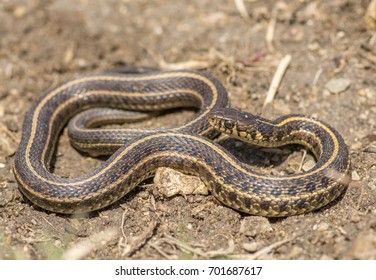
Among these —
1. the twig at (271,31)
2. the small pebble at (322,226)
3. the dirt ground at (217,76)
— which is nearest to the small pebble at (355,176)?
the dirt ground at (217,76)

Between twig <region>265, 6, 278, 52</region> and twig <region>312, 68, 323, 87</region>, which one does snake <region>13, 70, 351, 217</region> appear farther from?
twig <region>265, 6, 278, 52</region>

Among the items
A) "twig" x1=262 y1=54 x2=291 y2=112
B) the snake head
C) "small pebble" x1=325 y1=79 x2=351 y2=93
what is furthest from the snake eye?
"small pebble" x1=325 y1=79 x2=351 y2=93

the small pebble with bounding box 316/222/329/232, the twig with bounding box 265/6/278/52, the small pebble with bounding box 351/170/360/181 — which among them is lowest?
the small pebble with bounding box 316/222/329/232

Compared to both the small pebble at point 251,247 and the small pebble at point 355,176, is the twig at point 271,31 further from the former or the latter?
the small pebble at point 251,247

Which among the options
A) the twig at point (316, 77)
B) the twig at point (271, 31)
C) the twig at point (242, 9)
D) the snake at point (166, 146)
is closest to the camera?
the snake at point (166, 146)

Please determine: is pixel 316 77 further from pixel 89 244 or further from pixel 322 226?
pixel 89 244

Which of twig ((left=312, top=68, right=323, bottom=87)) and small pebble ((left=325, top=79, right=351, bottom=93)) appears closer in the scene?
small pebble ((left=325, top=79, right=351, bottom=93))
